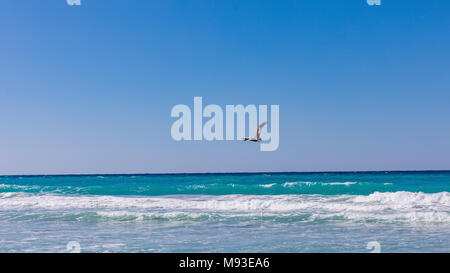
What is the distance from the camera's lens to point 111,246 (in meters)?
8.27

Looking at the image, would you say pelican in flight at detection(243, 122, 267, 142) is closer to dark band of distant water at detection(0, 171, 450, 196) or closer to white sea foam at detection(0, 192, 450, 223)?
white sea foam at detection(0, 192, 450, 223)

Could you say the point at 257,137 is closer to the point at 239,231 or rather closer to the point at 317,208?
the point at 239,231

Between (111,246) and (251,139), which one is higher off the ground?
(251,139)

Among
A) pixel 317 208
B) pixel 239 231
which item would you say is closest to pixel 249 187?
pixel 317 208

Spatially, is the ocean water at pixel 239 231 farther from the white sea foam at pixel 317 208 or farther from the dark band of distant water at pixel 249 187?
the dark band of distant water at pixel 249 187

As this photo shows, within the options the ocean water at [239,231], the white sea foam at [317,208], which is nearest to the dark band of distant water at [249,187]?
the white sea foam at [317,208]

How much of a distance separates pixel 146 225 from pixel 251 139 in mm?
3950

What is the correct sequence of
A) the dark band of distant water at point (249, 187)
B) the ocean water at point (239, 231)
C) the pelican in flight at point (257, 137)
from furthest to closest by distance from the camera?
the dark band of distant water at point (249, 187) → the pelican in flight at point (257, 137) → the ocean water at point (239, 231)

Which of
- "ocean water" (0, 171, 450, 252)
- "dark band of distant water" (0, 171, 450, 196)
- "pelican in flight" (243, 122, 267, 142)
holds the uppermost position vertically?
"pelican in flight" (243, 122, 267, 142)

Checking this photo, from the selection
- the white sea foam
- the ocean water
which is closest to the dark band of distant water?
the white sea foam

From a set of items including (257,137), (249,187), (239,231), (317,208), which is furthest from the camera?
(249,187)

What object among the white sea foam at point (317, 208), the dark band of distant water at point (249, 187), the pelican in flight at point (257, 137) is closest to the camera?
the pelican in flight at point (257, 137)
